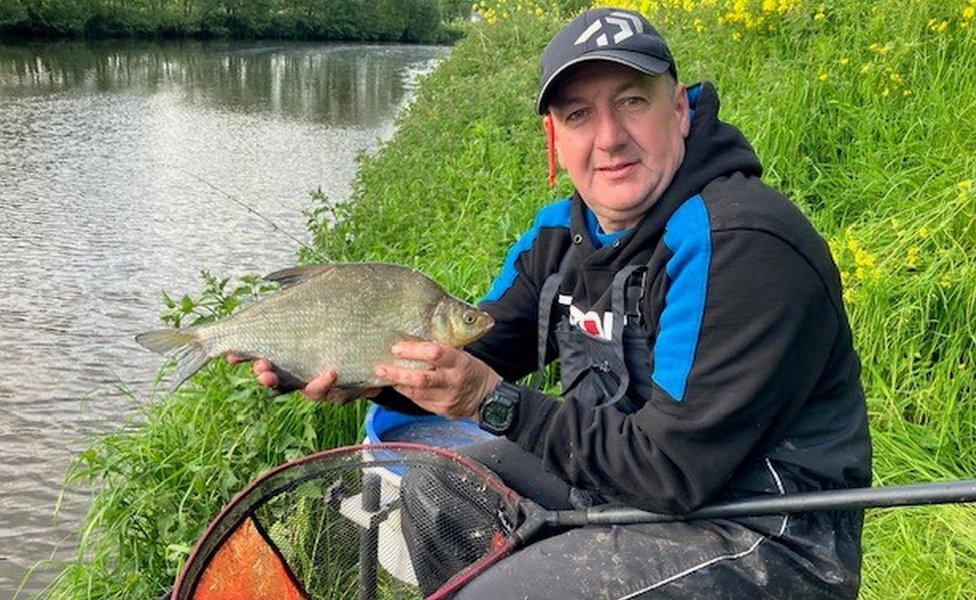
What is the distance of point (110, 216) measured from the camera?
11.5 metres

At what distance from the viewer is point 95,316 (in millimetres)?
8211

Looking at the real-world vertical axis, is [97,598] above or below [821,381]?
below

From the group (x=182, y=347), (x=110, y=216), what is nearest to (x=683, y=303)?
(x=182, y=347)

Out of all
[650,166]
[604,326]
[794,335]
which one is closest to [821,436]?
[794,335]

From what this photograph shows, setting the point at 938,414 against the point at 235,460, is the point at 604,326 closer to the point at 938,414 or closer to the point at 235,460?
the point at 938,414

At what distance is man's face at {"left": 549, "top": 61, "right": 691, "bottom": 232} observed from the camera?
87.4 inches

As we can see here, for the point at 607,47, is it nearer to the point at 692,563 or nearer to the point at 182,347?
the point at 692,563

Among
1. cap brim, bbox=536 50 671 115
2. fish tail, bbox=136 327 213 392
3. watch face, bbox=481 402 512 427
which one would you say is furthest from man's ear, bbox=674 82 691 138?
fish tail, bbox=136 327 213 392

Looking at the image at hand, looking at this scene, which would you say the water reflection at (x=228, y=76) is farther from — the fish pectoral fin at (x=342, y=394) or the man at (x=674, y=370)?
the man at (x=674, y=370)

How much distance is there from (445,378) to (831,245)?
2614 mm

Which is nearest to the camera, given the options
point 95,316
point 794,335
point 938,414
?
point 794,335

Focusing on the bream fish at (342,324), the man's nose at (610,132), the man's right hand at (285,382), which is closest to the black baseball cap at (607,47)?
the man's nose at (610,132)

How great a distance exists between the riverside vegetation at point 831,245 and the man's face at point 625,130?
150 cm

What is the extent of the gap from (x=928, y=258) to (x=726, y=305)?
95.5 inches
